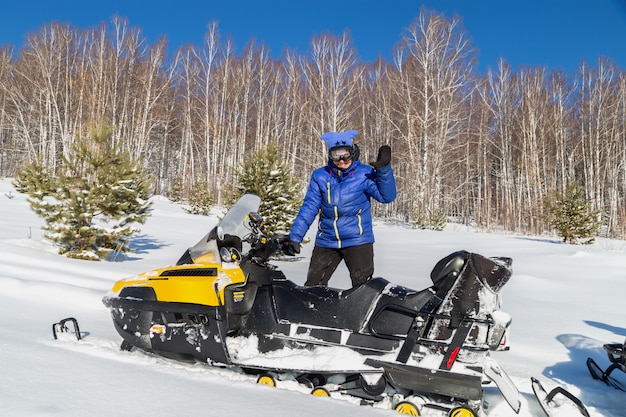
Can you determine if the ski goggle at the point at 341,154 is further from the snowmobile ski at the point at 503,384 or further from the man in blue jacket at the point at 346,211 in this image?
the snowmobile ski at the point at 503,384

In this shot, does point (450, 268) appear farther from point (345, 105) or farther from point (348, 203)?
point (345, 105)

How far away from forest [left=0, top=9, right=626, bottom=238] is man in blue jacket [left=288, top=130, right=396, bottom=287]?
1823 centimetres

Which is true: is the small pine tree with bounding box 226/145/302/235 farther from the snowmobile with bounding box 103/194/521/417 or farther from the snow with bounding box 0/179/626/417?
the snowmobile with bounding box 103/194/521/417

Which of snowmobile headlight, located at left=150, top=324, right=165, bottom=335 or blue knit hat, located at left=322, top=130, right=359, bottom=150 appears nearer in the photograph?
snowmobile headlight, located at left=150, top=324, right=165, bottom=335

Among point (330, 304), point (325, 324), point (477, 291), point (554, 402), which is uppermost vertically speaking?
point (477, 291)

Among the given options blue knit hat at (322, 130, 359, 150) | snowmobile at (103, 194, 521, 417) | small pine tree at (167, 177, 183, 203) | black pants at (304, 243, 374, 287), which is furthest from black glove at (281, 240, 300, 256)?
small pine tree at (167, 177, 183, 203)

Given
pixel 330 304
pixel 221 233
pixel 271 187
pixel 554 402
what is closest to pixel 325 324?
pixel 330 304

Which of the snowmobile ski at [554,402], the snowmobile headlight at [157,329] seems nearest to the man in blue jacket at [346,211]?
the snowmobile headlight at [157,329]

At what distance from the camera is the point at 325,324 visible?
2490 mm

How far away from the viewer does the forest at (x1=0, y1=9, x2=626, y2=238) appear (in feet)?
72.6

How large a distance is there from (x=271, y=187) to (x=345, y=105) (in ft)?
52.9

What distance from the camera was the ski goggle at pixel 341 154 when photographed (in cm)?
319

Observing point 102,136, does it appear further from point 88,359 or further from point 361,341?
→ point 361,341

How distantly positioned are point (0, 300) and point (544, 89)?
30356 mm
